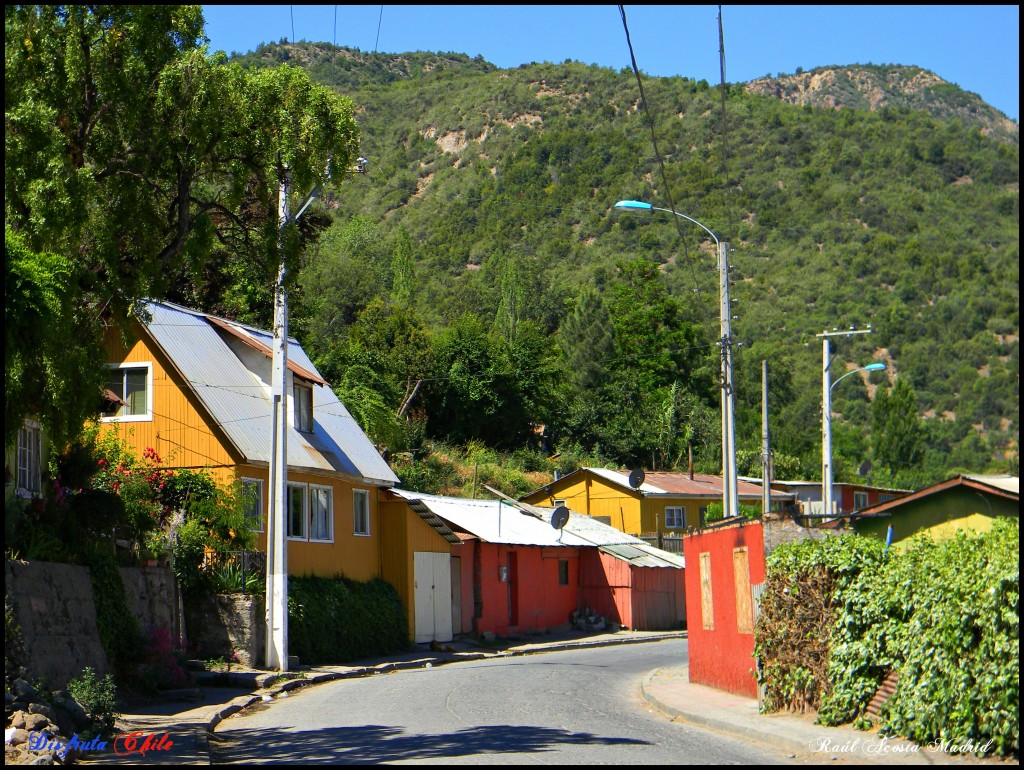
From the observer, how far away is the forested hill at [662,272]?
66.8m

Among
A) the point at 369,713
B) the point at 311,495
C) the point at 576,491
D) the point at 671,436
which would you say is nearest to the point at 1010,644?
the point at 369,713

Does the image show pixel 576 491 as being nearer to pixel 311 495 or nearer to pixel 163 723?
pixel 311 495

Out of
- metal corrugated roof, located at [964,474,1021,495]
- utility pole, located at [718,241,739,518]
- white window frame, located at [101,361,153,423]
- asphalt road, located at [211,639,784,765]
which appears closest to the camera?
asphalt road, located at [211,639,784,765]

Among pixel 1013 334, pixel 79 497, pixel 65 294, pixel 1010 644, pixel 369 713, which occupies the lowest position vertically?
pixel 369 713

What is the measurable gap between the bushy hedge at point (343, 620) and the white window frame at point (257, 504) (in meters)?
1.55

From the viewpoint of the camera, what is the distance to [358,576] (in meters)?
31.2

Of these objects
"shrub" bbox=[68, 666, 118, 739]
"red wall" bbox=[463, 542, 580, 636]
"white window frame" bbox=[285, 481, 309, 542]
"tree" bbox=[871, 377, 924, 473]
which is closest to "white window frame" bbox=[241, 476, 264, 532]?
"white window frame" bbox=[285, 481, 309, 542]

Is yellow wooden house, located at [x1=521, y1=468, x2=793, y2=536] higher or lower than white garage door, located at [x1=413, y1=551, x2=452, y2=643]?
higher

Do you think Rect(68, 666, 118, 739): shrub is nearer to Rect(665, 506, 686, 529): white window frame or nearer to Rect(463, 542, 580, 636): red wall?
Rect(463, 542, 580, 636): red wall

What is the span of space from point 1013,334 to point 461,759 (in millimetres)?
102265

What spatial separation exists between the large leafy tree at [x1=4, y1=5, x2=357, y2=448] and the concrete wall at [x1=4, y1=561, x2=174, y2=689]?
3.01 metres

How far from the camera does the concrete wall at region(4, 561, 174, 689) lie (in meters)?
15.4

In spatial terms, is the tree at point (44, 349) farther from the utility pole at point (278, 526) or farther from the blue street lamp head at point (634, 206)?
the blue street lamp head at point (634, 206)

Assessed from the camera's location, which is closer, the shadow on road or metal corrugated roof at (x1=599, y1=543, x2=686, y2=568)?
the shadow on road
